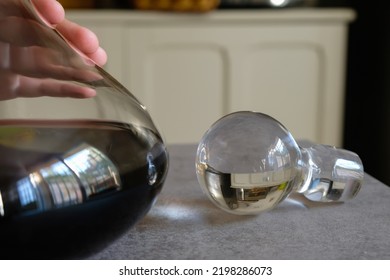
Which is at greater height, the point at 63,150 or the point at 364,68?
the point at 63,150

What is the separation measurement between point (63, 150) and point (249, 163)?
0.42 ft

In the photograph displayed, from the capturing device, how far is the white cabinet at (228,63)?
140cm

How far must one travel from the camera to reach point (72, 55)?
0.38 m

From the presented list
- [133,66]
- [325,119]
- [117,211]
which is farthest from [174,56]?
[117,211]

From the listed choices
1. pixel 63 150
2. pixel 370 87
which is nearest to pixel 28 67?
pixel 63 150

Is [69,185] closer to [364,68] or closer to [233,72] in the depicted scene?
[233,72]

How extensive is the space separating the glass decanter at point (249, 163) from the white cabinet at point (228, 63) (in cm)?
100

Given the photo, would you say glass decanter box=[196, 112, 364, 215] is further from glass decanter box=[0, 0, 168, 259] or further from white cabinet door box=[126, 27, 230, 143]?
white cabinet door box=[126, 27, 230, 143]

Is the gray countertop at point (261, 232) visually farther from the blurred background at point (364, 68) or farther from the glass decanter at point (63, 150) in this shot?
the blurred background at point (364, 68)

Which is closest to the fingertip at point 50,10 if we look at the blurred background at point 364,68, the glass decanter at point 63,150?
the glass decanter at point 63,150

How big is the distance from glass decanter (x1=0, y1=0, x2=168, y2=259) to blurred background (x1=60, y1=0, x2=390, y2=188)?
103 centimetres

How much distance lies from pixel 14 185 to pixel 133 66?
3.73 feet

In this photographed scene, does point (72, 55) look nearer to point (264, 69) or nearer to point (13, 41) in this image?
point (13, 41)

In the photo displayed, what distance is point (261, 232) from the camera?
40 centimetres
